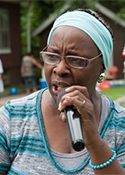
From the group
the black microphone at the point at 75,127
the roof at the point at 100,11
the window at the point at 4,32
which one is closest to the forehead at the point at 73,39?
the black microphone at the point at 75,127

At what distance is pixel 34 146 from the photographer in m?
2.03

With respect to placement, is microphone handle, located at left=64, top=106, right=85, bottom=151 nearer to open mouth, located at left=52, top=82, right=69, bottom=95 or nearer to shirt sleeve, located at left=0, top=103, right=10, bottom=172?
open mouth, located at left=52, top=82, right=69, bottom=95

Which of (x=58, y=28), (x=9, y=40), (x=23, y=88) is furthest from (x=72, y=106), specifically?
(x=9, y=40)

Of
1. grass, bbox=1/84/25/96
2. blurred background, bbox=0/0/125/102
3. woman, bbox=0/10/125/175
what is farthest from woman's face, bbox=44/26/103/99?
blurred background, bbox=0/0/125/102

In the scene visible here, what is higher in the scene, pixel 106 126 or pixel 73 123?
pixel 73 123

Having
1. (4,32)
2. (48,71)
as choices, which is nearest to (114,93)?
(4,32)

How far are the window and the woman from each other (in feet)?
55.7

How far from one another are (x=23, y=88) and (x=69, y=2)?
4.88 meters

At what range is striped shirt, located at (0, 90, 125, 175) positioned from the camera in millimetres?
2002

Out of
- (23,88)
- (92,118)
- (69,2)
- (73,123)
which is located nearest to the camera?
(73,123)

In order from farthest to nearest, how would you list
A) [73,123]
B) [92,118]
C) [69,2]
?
1. [69,2]
2. [92,118]
3. [73,123]

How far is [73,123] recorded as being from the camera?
5.44ft

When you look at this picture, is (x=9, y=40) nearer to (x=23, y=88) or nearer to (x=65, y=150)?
(x=23, y=88)

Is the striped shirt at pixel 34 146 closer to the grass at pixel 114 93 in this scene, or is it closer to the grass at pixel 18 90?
the grass at pixel 114 93
